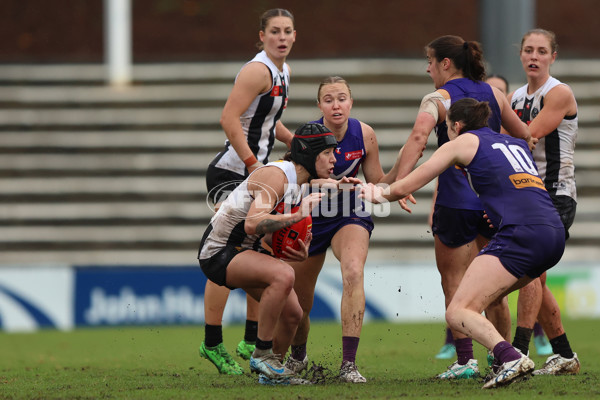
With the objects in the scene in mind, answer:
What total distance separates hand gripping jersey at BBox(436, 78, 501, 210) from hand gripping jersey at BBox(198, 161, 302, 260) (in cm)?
107

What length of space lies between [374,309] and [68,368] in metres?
5.81

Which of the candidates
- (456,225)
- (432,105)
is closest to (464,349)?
(456,225)

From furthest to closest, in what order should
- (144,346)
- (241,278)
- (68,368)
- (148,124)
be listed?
(148,124)
(144,346)
(68,368)
(241,278)

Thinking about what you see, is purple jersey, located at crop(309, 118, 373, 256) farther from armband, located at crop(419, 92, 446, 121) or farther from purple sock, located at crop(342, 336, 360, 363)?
purple sock, located at crop(342, 336, 360, 363)

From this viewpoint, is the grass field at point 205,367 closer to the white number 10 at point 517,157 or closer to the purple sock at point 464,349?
the purple sock at point 464,349

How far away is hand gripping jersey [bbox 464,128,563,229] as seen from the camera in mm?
5559

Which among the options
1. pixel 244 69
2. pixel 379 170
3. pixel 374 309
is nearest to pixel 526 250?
pixel 379 170

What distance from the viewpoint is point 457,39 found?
21.0 ft

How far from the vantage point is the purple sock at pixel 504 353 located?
17.3 ft

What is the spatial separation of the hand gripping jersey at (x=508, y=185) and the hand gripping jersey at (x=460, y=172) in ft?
2.06

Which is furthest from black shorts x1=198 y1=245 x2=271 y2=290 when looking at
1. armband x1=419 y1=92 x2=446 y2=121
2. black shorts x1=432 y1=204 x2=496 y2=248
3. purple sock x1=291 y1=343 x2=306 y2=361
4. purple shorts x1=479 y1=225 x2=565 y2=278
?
purple shorts x1=479 y1=225 x2=565 y2=278

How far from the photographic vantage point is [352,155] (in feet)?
21.4

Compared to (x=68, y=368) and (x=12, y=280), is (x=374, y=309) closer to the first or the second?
(x=12, y=280)

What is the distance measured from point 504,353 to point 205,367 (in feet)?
9.31
